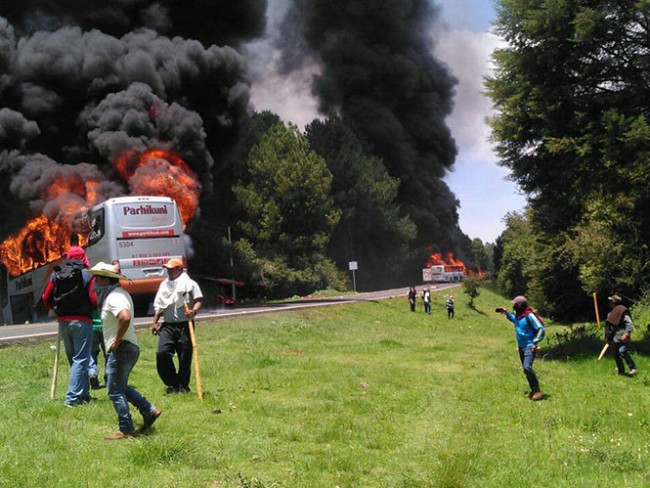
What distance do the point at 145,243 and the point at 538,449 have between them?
18528 millimetres

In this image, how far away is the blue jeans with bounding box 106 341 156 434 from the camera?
21.2 ft

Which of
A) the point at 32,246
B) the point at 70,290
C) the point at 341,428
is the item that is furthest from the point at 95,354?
the point at 32,246

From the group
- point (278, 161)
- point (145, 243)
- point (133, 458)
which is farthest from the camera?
point (278, 161)

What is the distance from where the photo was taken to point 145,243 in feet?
74.2

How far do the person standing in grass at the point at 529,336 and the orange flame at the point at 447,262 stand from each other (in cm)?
6973

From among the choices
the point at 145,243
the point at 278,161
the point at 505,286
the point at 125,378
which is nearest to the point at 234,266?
the point at 278,161

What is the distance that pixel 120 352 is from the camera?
6.55 meters

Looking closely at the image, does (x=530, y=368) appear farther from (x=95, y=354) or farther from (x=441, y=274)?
(x=441, y=274)

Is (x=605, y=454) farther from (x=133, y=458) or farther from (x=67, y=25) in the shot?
(x=67, y=25)

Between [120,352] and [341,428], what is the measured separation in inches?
110

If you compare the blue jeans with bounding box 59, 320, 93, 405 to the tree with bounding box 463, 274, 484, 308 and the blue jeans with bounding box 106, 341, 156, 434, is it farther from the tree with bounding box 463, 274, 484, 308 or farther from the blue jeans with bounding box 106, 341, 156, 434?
the tree with bounding box 463, 274, 484, 308

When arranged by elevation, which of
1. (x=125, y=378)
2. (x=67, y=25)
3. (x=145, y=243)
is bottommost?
(x=125, y=378)

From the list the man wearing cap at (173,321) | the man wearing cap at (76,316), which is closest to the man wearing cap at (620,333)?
the man wearing cap at (173,321)

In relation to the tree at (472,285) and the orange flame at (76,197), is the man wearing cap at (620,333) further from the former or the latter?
the tree at (472,285)
